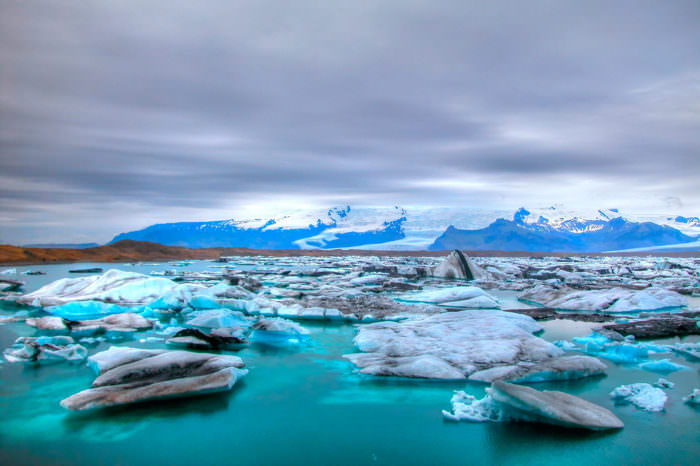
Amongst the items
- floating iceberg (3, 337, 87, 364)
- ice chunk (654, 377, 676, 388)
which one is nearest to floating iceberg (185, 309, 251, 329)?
floating iceberg (3, 337, 87, 364)

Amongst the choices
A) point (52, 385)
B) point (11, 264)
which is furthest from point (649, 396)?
point (11, 264)

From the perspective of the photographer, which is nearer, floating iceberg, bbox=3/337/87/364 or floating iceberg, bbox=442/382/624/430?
floating iceberg, bbox=442/382/624/430

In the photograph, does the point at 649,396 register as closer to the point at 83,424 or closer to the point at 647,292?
the point at 83,424

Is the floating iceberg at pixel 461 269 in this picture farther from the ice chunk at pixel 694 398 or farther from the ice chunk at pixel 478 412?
the ice chunk at pixel 478 412

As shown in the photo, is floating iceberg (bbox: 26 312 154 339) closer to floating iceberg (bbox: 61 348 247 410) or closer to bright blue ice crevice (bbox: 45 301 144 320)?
bright blue ice crevice (bbox: 45 301 144 320)

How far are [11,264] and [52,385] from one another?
42.9 m

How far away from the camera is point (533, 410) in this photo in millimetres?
6480

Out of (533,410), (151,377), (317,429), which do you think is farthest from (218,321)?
(533,410)

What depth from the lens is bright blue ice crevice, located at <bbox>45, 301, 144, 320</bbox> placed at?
49.4 feet

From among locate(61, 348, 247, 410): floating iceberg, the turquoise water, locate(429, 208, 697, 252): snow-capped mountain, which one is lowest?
the turquoise water

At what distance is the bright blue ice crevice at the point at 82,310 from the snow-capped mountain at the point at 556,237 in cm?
9068

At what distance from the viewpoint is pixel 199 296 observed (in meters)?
17.0

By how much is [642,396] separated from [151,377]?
8343mm

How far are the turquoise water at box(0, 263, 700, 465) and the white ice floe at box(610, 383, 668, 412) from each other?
0.55 ft
